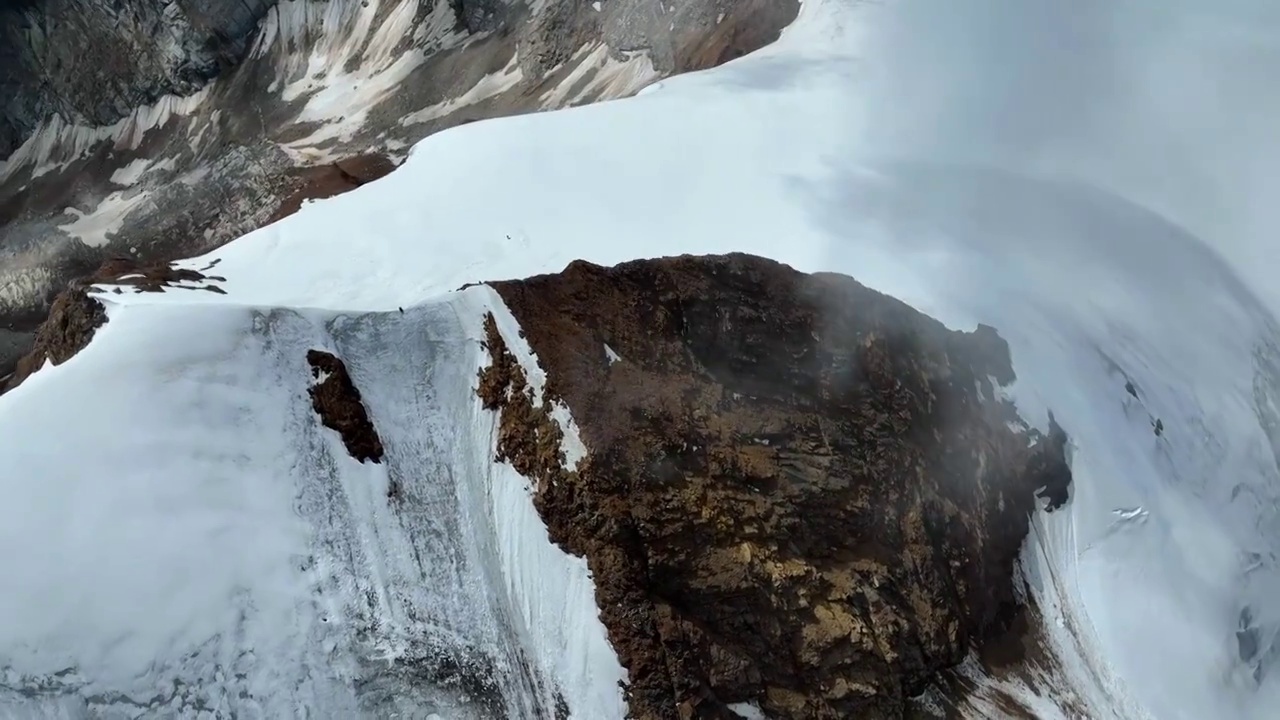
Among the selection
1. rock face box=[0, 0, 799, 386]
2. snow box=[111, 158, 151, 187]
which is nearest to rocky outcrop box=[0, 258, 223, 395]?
rock face box=[0, 0, 799, 386]

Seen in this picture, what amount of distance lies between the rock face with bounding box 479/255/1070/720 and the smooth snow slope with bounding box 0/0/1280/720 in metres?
0.74

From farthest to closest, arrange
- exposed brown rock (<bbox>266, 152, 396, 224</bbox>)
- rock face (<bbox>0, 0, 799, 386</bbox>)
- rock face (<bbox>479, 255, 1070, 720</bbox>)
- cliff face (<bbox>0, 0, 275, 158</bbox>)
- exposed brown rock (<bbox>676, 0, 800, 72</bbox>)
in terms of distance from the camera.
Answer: cliff face (<bbox>0, 0, 275, 158</bbox>) → rock face (<bbox>0, 0, 799, 386</bbox>) → exposed brown rock (<bbox>676, 0, 800, 72</bbox>) → exposed brown rock (<bbox>266, 152, 396, 224</bbox>) → rock face (<bbox>479, 255, 1070, 720</bbox>)

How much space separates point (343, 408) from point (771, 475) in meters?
6.55

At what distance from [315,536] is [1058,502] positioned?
1326cm

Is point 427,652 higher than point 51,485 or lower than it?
lower

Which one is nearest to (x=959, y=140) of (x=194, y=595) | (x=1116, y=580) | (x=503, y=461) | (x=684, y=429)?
(x=1116, y=580)

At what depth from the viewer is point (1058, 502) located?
17.4 metres

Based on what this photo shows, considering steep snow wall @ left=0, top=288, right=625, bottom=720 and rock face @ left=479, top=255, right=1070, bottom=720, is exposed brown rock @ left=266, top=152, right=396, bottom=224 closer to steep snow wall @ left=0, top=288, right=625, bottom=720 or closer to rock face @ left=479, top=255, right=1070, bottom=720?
steep snow wall @ left=0, top=288, right=625, bottom=720

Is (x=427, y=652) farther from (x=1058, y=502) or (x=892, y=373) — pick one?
(x=1058, y=502)

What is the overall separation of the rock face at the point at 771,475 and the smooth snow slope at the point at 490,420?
74cm

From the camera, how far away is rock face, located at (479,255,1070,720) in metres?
13.2

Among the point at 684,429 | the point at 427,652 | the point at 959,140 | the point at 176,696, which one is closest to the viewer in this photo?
the point at 176,696

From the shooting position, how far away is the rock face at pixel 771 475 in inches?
518

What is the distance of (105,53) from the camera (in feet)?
145
